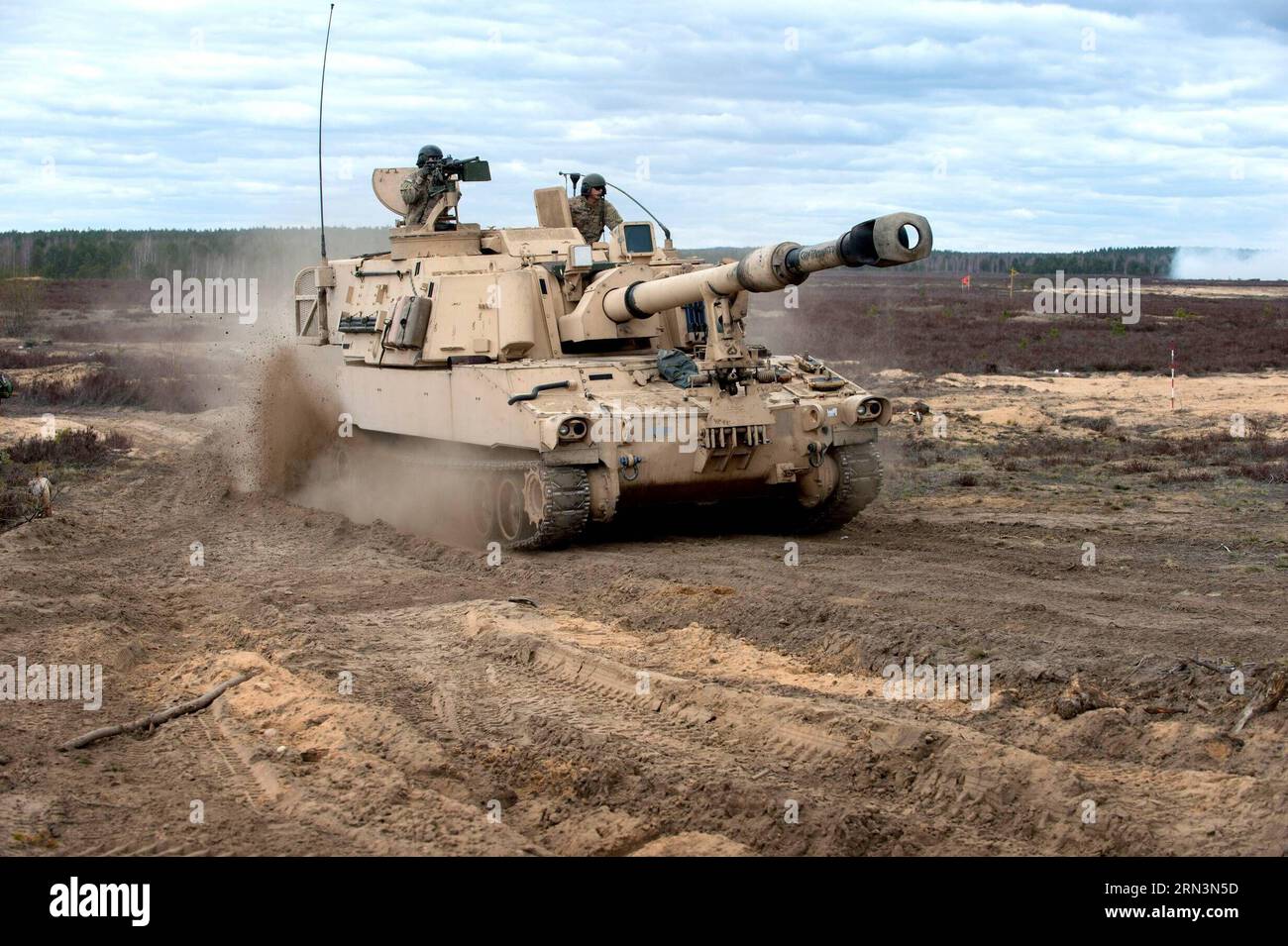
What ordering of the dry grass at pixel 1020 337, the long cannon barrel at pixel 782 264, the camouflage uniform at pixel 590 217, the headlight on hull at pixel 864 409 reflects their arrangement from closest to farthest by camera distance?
the long cannon barrel at pixel 782 264 < the headlight on hull at pixel 864 409 < the camouflage uniform at pixel 590 217 < the dry grass at pixel 1020 337

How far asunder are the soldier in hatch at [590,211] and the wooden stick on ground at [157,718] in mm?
8832

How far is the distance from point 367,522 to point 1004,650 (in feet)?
30.6

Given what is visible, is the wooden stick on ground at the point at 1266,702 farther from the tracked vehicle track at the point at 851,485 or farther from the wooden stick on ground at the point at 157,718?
the tracked vehicle track at the point at 851,485

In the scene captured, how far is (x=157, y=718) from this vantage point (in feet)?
26.7

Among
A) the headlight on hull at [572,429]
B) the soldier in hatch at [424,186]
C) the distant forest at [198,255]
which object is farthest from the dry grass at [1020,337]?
the headlight on hull at [572,429]

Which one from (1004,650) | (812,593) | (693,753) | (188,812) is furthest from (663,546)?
(188,812)

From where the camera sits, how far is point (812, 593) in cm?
1080

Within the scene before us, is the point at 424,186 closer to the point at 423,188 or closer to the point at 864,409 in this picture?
the point at 423,188

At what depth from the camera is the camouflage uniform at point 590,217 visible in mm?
16719

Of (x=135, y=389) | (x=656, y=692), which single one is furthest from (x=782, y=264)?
(x=135, y=389)

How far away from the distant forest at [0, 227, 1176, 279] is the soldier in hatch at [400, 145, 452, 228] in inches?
748

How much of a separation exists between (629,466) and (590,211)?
180 inches

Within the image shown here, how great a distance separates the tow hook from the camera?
1307 cm

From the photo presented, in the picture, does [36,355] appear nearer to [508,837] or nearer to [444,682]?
[444,682]
